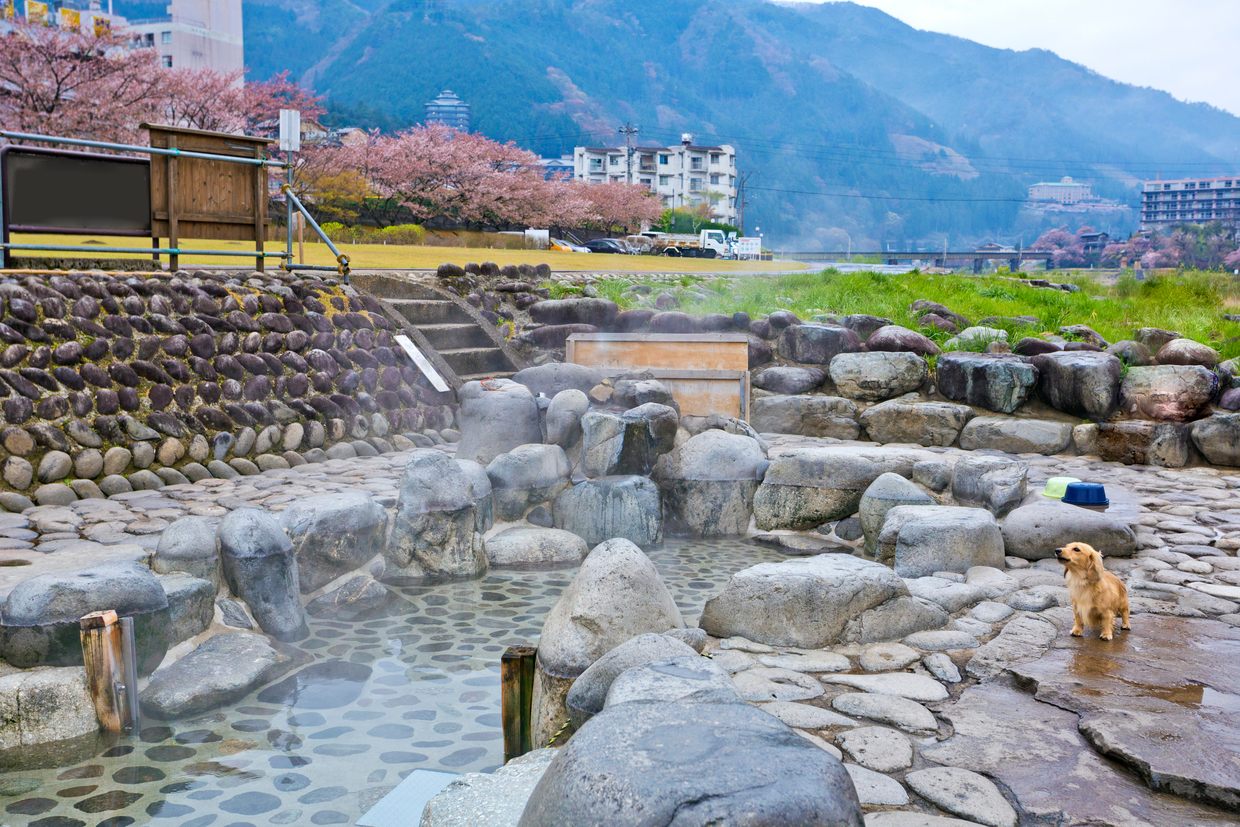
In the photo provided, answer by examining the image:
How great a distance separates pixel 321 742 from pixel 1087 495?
203 inches

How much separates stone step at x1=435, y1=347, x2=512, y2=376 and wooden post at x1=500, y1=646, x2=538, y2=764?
7.09m

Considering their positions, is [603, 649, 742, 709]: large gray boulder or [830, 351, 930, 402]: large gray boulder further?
[830, 351, 930, 402]: large gray boulder

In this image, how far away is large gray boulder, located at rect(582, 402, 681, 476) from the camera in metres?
7.46

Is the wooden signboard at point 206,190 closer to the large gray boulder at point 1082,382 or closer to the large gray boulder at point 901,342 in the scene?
the large gray boulder at point 901,342

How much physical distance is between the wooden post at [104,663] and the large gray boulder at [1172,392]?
28.3 feet

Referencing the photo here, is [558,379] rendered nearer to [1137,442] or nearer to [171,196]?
[171,196]

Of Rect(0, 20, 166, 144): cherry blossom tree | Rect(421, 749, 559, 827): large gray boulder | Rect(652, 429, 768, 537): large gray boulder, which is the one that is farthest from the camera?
Rect(0, 20, 166, 144): cherry blossom tree

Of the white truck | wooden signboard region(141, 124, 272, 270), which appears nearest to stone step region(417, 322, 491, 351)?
wooden signboard region(141, 124, 272, 270)

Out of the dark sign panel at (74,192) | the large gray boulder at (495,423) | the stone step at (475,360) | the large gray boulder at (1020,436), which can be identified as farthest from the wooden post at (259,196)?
the large gray boulder at (1020,436)

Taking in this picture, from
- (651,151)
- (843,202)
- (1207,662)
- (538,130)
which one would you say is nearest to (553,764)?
(1207,662)

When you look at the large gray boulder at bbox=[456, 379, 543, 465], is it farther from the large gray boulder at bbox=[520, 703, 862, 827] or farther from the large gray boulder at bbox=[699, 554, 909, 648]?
the large gray boulder at bbox=[520, 703, 862, 827]

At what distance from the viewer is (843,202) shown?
171m

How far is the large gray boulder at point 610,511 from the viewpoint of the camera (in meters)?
7.13

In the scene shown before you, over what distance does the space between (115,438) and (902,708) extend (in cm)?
622
